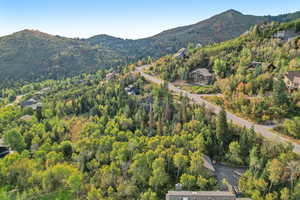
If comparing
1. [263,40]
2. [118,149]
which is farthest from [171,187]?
[263,40]

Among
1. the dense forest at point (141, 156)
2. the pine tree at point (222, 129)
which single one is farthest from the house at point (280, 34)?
the pine tree at point (222, 129)

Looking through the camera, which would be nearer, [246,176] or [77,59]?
[246,176]

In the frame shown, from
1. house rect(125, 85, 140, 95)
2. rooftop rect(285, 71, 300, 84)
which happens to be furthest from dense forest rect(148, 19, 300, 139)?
house rect(125, 85, 140, 95)

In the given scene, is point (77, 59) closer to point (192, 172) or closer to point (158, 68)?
point (158, 68)

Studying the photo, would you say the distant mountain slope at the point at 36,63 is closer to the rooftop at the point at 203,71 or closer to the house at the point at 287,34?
the rooftop at the point at 203,71

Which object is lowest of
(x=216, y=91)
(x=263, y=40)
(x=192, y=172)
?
(x=192, y=172)
